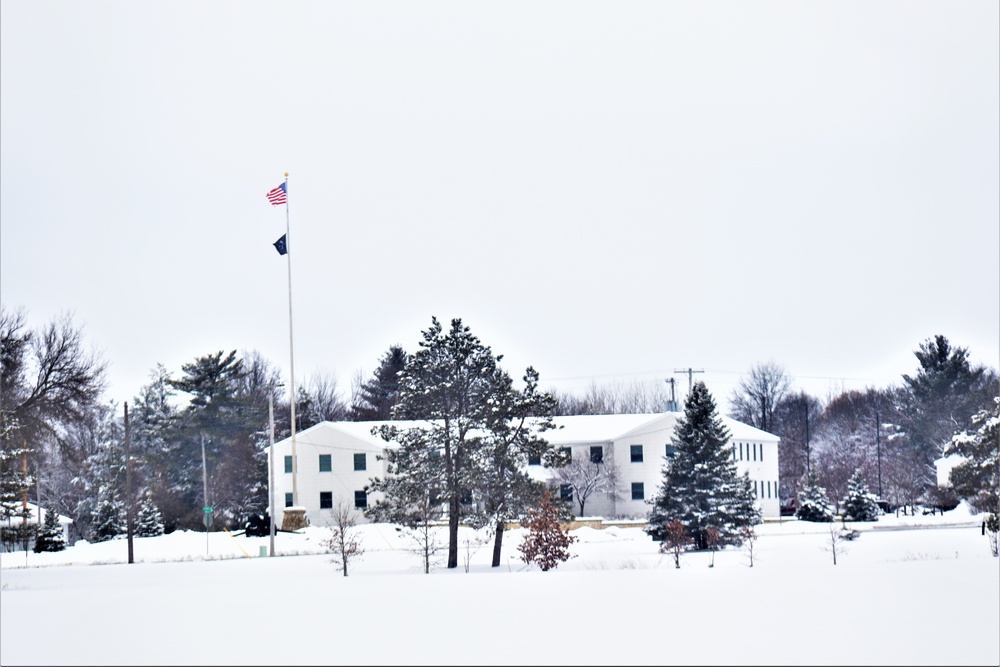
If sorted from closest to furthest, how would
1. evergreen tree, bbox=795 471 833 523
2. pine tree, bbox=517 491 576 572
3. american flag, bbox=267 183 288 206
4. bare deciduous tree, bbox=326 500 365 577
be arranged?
bare deciduous tree, bbox=326 500 365 577 < pine tree, bbox=517 491 576 572 < american flag, bbox=267 183 288 206 < evergreen tree, bbox=795 471 833 523

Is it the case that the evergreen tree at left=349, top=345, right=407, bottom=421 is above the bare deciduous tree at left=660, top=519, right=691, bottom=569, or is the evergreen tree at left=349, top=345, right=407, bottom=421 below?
above

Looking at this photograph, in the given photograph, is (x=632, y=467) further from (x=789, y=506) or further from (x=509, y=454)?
(x=509, y=454)

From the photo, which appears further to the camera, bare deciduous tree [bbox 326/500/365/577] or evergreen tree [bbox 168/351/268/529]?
evergreen tree [bbox 168/351/268/529]

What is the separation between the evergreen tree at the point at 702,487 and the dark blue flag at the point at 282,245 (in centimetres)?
2498

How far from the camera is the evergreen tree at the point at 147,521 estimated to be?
66312mm

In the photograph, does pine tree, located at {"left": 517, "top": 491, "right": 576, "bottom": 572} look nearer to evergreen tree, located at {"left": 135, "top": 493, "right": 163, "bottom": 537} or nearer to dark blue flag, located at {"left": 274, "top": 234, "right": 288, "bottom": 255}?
dark blue flag, located at {"left": 274, "top": 234, "right": 288, "bottom": 255}

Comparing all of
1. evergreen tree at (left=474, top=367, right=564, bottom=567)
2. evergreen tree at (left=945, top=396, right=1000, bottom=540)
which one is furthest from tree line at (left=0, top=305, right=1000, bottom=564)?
evergreen tree at (left=945, top=396, right=1000, bottom=540)

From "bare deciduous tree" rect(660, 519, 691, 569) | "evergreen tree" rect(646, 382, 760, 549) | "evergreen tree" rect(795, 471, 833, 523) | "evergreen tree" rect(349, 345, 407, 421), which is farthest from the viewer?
"evergreen tree" rect(349, 345, 407, 421)

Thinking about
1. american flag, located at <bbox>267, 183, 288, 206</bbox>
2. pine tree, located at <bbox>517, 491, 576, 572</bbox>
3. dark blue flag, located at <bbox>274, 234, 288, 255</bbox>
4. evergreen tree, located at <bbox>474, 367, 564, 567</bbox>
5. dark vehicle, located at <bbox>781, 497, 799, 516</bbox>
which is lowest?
dark vehicle, located at <bbox>781, 497, 799, 516</bbox>

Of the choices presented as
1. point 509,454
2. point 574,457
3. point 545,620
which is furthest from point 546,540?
point 574,457

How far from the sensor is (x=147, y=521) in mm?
66750

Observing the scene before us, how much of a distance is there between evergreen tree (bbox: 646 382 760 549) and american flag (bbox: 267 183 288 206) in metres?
25.7

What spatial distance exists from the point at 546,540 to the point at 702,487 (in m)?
10.6

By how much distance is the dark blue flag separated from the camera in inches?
2518
